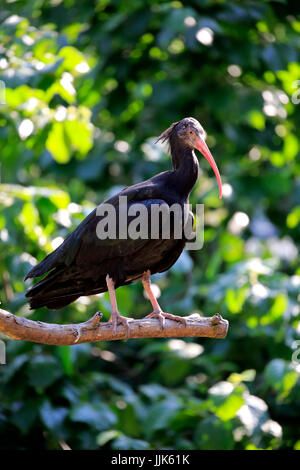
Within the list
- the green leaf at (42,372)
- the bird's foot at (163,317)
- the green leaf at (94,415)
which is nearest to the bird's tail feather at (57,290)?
the bird's foot at (163,317)

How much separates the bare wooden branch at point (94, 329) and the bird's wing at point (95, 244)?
Answer: 57cm

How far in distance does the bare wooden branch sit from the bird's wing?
1.87ft

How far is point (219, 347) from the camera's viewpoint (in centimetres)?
934

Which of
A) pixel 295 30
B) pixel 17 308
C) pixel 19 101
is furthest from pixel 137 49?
pixel 17 308

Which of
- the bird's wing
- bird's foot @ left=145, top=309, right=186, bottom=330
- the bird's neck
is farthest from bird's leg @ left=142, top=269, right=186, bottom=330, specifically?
the bird's neck

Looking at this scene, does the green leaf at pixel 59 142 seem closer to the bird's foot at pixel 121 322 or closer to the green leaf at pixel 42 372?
the green leaf at pixel 42 372

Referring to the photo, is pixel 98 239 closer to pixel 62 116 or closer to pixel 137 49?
pixel 62 116

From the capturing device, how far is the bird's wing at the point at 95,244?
5.57 metres

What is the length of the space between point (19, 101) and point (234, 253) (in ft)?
12.0

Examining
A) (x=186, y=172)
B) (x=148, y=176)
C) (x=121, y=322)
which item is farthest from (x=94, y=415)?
(x=148, y=176)

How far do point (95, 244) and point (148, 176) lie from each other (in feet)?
14.3

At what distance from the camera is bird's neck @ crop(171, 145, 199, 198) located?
5734mm
